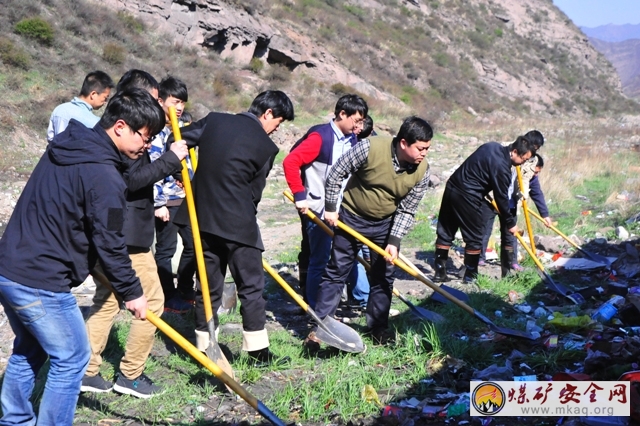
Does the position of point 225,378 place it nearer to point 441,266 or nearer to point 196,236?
point 196,236

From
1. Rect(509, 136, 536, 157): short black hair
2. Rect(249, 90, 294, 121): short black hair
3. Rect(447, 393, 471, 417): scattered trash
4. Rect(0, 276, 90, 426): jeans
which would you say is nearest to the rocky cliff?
Rect(509, 136, 536, 157): short black hair

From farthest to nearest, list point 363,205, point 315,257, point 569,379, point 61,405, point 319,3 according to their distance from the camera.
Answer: point 319,3
point 315,257
point 363,205
point 569,379
point 61,405

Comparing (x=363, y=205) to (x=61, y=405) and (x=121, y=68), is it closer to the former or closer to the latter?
(x=61, y=405)

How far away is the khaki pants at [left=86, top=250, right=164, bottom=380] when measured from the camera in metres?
3.38

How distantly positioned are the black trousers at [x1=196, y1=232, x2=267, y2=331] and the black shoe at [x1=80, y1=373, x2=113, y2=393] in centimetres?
65

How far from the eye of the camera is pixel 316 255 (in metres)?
4.75

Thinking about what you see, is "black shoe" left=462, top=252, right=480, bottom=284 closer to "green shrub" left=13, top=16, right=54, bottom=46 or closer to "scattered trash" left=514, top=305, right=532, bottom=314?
"scattered trash" left=514, top=305, right=532, bottom=314

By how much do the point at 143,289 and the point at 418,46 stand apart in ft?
123

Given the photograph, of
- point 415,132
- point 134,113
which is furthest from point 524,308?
point 134,113

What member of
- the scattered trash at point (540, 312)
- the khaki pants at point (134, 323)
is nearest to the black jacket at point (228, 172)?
the khaki pants at point (134, 323)

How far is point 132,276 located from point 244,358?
1.47 m

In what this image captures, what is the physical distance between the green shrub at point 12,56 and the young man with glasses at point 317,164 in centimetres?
1203

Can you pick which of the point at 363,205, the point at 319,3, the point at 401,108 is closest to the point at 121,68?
the point at 401,108

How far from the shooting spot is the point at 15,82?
1314 centimetres
